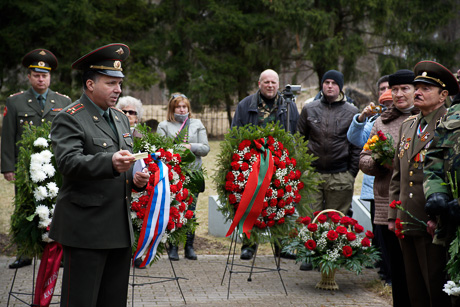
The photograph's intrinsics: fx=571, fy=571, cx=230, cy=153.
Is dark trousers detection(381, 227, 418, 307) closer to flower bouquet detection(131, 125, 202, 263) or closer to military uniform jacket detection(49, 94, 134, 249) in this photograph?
flower bouquet detection(131, 125, 202, 263)

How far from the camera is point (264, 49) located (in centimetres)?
2420

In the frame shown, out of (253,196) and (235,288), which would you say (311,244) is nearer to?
(253,196)

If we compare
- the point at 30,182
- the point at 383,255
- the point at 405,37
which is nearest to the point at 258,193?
the point at 383,255

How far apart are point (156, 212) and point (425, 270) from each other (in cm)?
215

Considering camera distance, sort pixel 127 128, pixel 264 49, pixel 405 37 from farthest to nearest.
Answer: pixel 264 49, pixel 405 37, pixel 127 128

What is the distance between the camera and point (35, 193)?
506cm

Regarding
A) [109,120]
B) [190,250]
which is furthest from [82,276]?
[190,250]

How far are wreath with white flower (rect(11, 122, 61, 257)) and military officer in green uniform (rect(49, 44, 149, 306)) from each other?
4.95 ft

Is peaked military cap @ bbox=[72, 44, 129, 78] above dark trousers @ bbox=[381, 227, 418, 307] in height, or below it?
above

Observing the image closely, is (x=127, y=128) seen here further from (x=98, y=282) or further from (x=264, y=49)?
(x=264, y=49)

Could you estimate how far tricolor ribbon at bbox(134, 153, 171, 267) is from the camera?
15.3 ft

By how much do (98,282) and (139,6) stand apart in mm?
23130

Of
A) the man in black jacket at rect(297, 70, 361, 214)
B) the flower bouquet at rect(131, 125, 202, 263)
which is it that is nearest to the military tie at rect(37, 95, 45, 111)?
the flower bouquet at rect(131, 125, 202, 263)

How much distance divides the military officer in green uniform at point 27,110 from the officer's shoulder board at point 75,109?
135 inches
